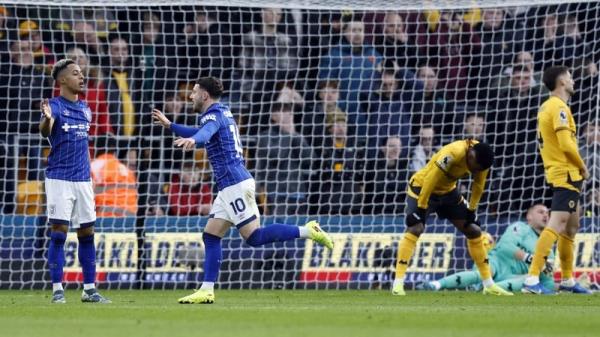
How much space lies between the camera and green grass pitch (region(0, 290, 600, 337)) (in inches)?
318

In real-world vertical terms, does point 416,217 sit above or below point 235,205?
below

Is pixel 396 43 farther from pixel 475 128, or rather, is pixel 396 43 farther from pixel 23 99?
pixel 23 99

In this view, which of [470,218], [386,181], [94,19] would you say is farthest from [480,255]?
[94,19]

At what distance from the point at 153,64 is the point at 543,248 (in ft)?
20.0

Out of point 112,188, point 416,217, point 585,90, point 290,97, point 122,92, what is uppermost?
point 585,90

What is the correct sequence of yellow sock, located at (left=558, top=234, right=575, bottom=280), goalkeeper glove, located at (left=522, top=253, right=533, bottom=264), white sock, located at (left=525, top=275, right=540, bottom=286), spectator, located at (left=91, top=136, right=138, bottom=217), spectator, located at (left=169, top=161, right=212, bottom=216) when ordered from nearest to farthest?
white sock, located at (left=525, top=275, right=540, bottom=286) < yellow sock, located at (left=558, top=234, right=575, bottom=280) < goalkeeper glove, located at (left=522, top=253, right=533, bottom=264) < spectator, located at (left=91, top=136, right=138, bottom=217) < spectator, located at (left=169, top=161, right=212, bottom=216)

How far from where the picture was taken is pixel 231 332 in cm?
795

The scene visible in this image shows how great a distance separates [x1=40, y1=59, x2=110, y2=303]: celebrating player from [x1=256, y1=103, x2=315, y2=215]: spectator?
542cm

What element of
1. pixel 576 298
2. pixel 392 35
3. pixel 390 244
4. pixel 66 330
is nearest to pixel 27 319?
pixel 66 330

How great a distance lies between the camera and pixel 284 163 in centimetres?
1728

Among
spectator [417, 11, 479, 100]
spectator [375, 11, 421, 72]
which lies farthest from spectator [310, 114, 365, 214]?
spectator [417, 11, 479, 100]

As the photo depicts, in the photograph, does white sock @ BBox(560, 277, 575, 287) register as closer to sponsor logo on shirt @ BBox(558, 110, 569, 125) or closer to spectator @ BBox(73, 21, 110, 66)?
sponsor logo on shirt @ BBox(558, 110, 569, 125)

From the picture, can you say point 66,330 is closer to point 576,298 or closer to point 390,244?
point 576,298

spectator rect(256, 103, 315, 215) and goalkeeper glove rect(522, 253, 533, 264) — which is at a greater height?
spectator rect(256, 103, 315, 215)
